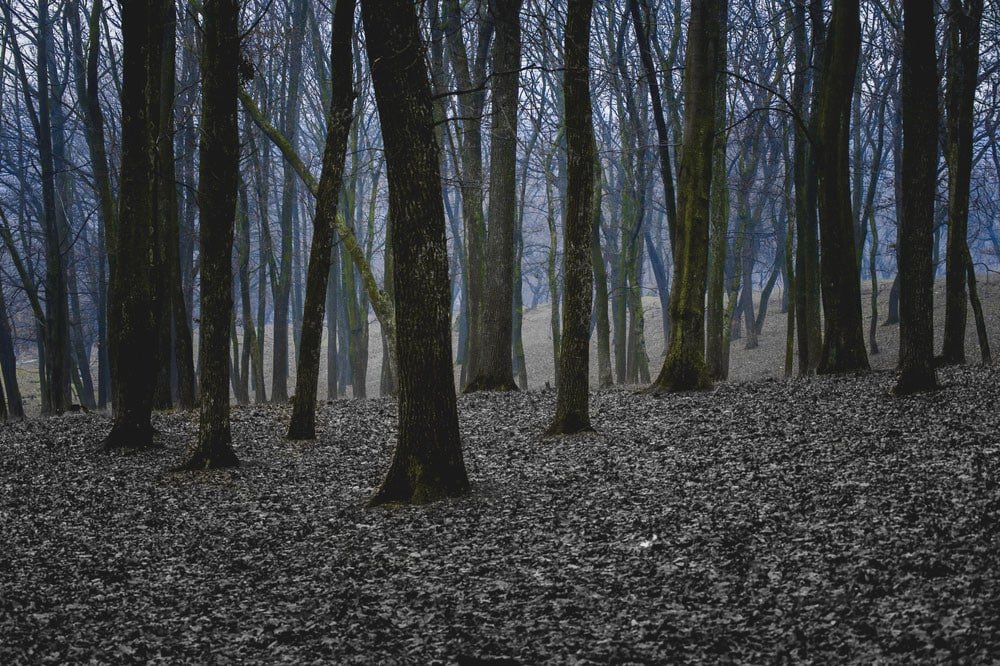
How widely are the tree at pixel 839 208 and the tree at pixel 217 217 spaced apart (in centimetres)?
822

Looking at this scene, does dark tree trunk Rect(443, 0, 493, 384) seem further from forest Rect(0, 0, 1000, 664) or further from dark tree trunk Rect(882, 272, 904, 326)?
dark tree trunk Rect(882, 272, 904, 326)

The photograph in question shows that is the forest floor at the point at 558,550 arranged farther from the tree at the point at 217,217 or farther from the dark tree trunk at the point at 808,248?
the dark tree trunk at the point at 808,248

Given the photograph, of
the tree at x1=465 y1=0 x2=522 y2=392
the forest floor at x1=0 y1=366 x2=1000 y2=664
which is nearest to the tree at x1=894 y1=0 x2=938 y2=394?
the forest floor at x1=0 y1=366 x2=1000 y2=664

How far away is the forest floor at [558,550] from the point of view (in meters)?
4.27

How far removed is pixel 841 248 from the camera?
12492mm

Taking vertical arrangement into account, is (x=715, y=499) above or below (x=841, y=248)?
below

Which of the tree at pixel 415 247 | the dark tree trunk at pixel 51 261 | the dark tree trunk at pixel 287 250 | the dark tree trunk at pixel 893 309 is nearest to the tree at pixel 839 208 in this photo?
the tree at pixel 415 247

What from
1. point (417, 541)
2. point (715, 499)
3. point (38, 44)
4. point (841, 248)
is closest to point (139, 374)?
point (417, 541)

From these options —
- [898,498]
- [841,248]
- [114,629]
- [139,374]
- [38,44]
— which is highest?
[38,44]

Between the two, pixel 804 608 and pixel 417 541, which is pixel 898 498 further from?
pixel 417 541

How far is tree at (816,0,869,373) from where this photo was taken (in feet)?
40.5

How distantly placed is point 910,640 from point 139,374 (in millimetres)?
8989

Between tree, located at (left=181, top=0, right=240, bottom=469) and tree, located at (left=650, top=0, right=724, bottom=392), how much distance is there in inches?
254

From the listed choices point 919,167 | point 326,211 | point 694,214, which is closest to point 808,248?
point 694,214
